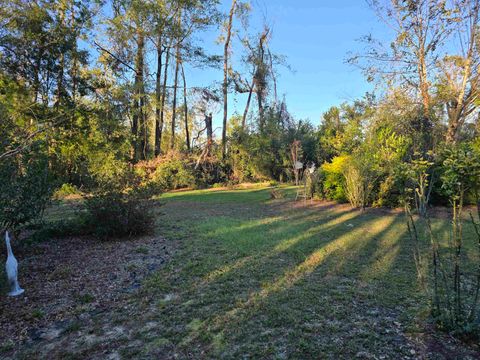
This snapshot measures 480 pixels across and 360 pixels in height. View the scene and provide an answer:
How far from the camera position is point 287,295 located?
3088mm

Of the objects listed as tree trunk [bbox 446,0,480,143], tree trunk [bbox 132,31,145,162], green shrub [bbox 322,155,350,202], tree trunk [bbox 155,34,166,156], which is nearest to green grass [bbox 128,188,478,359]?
green shrub [bbox 322,155,350,202]

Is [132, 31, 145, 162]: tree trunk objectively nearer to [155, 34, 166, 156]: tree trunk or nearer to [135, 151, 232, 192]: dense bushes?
[155, 34, 166, 156]: tree trunk

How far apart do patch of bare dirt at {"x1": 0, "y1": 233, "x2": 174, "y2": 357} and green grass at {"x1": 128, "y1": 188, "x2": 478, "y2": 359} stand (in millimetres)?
385

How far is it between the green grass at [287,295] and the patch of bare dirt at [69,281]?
1.26ft

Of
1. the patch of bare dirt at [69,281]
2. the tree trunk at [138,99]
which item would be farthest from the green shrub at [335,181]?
the tree trunk at [138,99]

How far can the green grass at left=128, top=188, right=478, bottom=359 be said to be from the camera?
2234 millimetres

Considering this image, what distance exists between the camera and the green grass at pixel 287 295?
223cm

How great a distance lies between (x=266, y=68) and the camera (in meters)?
25.0

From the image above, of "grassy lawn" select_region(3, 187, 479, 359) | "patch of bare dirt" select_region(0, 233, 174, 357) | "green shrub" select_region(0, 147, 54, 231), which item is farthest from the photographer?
"green shrub" select_region(0, 147, 54, 231)

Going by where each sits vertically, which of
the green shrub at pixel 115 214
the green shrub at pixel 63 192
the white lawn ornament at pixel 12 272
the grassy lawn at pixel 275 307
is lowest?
the grassy lawn at pixel 275 307

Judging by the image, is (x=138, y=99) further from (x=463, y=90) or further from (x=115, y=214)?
(x=463, y=90)

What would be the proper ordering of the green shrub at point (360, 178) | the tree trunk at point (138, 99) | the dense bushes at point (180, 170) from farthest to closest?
1. the tree trunk at point (138, 99)
2. the dense bushes at point (180, 170)
3. the green shrub at point (360, 178)

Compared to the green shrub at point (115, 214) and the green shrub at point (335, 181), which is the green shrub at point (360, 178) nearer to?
the green shrub at point (335, 181)

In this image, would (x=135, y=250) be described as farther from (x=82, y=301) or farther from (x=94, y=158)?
(x=94, y=158)
